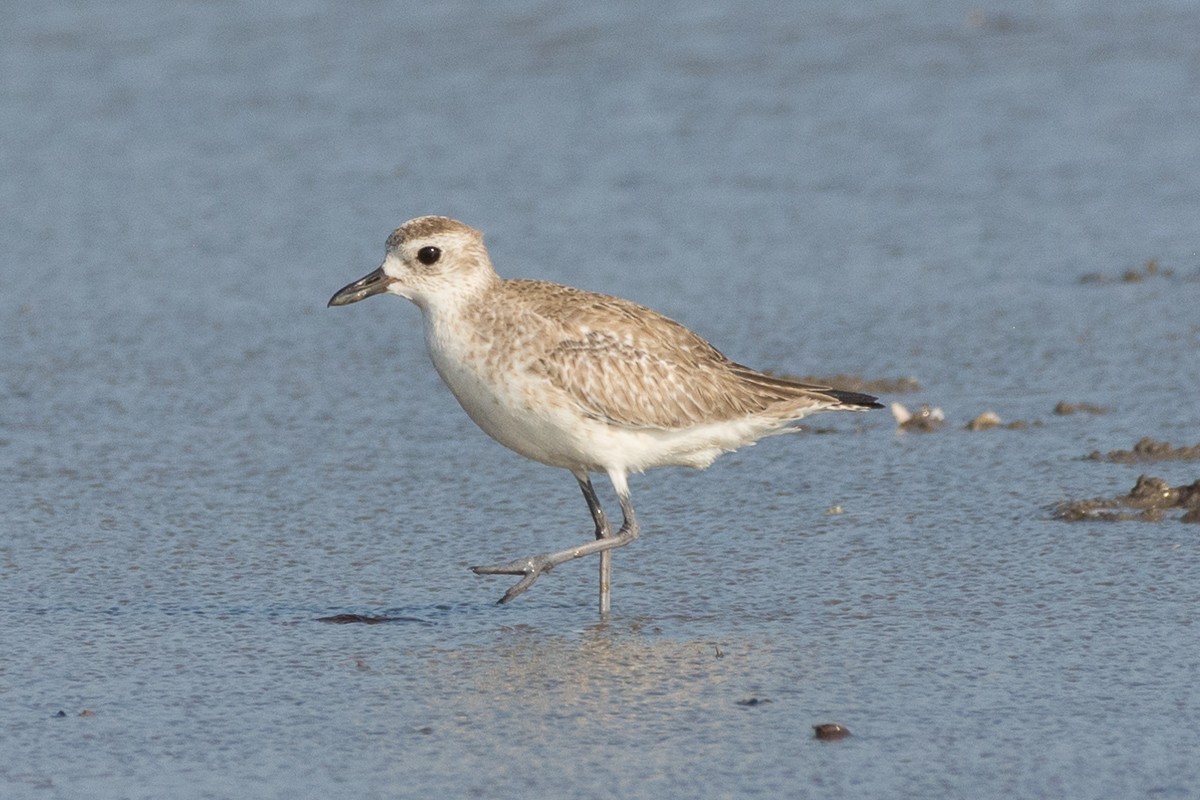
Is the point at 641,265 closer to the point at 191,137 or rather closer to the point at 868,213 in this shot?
the point at 868,213

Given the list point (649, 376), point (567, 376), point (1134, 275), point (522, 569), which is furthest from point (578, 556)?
point (1134, 275)

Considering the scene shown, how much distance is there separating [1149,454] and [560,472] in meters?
2.25

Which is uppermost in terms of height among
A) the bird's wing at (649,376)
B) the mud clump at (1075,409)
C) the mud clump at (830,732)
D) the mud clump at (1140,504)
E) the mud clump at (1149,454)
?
the bird's wing at (649,376)

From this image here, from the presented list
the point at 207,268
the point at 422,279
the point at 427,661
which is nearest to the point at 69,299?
the point at 207,268

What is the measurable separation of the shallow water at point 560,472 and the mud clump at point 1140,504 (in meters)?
0.10

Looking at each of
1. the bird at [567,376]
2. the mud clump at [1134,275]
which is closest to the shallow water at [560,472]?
the mud clump at [1134,275]

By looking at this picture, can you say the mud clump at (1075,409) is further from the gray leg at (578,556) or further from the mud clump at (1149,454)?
the gray leg at (578,556)

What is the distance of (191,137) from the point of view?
12734 millimetres

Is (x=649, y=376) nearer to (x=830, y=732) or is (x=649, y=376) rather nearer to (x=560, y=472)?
(x=560, y=472)

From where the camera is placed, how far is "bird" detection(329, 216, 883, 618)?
6379mm

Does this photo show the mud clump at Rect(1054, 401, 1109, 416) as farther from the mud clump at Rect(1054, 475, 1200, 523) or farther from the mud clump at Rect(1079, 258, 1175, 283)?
the mud clump at Rect(1079, 258, 1175, 283)

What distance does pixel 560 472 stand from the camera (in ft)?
26.2

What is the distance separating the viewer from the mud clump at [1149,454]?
7.43 meters

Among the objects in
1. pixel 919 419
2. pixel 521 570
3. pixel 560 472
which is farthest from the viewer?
pixel 919 419
